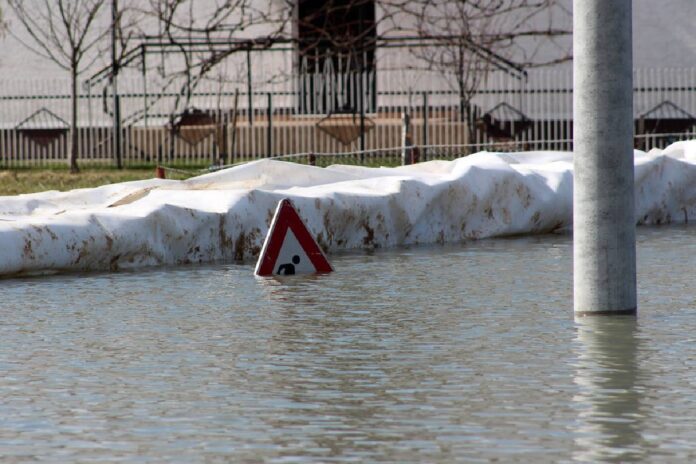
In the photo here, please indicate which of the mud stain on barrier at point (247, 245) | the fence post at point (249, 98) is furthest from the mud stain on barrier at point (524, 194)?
the fence post at point (249, 98)

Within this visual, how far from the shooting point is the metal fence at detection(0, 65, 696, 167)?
33500 mm

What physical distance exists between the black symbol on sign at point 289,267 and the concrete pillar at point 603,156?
3.49 m

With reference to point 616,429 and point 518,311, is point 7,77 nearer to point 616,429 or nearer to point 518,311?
point 518,311

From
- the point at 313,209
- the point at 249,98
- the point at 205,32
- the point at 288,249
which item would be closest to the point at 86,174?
the point at 249,98

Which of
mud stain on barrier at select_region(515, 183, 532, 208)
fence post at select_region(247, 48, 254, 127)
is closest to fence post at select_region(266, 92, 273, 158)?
fence post at select_region(247, 48, 254, 127)

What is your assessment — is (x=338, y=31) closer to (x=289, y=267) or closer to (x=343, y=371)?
(x=289, y=267)

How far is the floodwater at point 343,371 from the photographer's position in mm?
5918

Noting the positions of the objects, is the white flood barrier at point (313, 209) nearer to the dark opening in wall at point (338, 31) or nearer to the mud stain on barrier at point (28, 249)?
the mud stain on barrier at point (28, 249)

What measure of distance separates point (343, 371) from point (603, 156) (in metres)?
2.47

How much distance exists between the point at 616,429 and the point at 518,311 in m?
3.70

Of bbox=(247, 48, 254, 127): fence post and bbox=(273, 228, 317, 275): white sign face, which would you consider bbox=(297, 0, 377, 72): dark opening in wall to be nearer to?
bbox=(247, 48, 254, 127): fence post

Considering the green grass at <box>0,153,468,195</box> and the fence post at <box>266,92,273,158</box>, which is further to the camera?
the fence post at <box>266,92,273,158</box>

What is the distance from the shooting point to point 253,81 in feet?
120

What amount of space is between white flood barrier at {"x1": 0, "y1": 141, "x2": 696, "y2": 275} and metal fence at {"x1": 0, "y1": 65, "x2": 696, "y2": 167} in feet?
45.0
